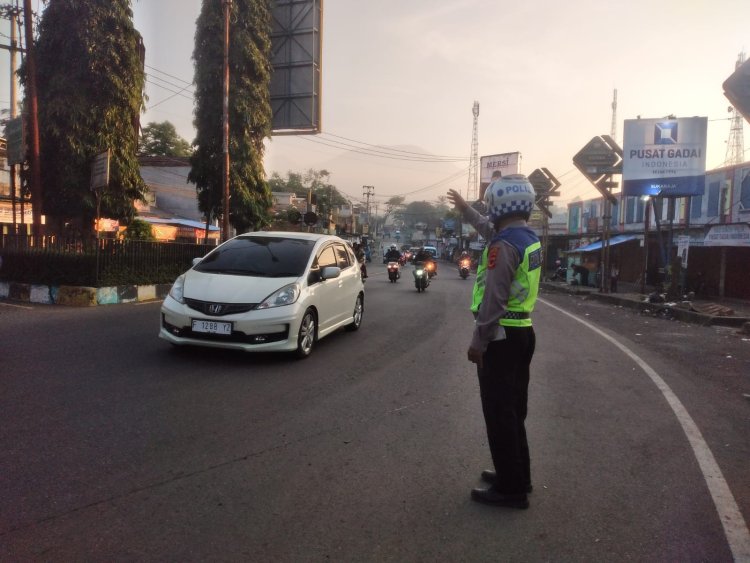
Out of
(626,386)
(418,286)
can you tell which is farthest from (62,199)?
(626,386)

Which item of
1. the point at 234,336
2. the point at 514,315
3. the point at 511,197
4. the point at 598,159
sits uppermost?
the point at 598,159

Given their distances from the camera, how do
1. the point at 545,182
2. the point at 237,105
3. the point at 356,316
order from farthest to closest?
the point at 545,182, the point at 237,105, the point at 356,316

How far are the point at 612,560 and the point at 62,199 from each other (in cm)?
1760

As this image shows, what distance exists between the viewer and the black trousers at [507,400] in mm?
3414

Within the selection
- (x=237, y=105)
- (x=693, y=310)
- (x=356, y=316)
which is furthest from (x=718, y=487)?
(x=237, y=105)

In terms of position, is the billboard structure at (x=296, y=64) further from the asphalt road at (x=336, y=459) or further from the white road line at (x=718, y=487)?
the white road line at (x=718, y=487)

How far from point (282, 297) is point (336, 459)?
323 cm

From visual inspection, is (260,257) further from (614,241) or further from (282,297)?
(614,241)

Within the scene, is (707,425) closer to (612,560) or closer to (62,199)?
(612,560)

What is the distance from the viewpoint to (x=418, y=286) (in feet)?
64.0

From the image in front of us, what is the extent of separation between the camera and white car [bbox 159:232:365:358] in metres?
6.67

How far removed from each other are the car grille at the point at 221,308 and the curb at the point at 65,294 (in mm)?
6745

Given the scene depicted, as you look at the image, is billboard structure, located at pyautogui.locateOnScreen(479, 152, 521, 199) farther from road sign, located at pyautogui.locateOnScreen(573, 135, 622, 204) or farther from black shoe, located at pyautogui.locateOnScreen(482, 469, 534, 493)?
black shoe, located at pyautogui.locateOnScreen(482, 469, 534, 493)

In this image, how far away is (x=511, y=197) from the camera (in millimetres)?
3500
